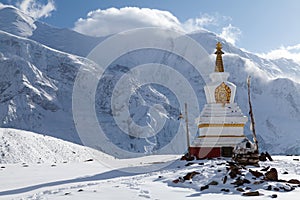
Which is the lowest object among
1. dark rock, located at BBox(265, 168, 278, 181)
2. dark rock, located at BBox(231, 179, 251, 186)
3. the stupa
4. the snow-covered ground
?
the snow-covered ground

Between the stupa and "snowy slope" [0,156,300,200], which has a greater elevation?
the stupa

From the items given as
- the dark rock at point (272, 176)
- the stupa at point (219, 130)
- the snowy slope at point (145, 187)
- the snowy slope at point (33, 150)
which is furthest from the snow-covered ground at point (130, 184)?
the snowy slope at point (33, 150)

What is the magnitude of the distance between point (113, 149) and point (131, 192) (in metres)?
123

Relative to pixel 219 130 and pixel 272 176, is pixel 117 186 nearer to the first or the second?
pixel 272 176

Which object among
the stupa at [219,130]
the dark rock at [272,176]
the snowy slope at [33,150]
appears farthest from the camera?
the snowy slope at [33,150]

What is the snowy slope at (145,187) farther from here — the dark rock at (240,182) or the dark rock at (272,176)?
the dark rock at (272,176)

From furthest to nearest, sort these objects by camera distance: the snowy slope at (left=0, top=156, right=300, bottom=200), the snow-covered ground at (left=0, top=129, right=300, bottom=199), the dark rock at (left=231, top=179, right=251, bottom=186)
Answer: the dark rock at (left=231, top=179, right=251, bottom=186) < the snow-covered ground at (left=0, top=129, right=300, bottom=199) < the snowy slope at (left=0, top=156, right=300, bottom=200)

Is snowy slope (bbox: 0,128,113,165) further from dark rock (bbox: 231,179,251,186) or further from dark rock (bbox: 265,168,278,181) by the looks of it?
dark rock (bbox: 265,168,278,181)

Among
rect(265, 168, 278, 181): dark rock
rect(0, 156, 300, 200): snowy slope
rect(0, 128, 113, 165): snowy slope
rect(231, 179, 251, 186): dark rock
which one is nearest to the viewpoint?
rect(0, 156, 300, 200): snowy slope

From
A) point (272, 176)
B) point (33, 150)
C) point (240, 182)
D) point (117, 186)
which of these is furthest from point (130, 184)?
point (33, 150)

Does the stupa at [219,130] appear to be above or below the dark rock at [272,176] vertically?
above

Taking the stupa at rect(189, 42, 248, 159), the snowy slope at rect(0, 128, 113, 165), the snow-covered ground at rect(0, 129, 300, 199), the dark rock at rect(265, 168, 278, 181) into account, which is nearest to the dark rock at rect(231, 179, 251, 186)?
the snow-covered ground at rect(0, 129, 300, 199)

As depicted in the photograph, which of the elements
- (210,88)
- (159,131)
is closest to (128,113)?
(159,131)

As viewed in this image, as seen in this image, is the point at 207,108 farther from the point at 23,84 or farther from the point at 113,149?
the point at 23,84
